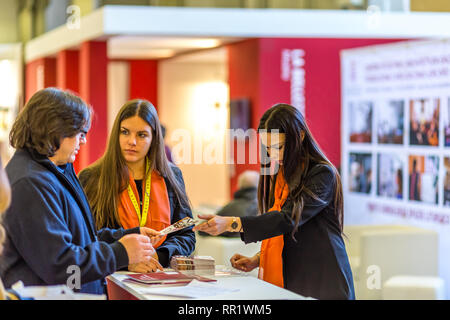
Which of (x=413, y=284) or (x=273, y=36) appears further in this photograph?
(x=273, y=36)

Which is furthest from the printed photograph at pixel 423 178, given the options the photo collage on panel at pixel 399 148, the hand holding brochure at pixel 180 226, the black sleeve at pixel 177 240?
the hand holding brochure at pixel 180 226

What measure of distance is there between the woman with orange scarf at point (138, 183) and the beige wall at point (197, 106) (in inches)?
359

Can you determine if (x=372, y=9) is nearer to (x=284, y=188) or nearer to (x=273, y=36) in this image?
(x=273, y=36)

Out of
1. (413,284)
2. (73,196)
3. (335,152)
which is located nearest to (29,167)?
(73,196)

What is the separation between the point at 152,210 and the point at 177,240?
170 mm

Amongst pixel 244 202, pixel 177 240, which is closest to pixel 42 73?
pixel 244 202

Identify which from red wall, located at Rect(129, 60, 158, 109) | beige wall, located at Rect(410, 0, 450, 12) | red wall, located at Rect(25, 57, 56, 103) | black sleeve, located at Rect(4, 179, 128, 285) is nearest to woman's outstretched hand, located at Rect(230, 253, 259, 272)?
black sleeve, located at Rect(4, 179, 128, 285)

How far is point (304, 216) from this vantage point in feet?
8.95

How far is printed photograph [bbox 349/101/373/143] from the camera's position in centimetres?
738

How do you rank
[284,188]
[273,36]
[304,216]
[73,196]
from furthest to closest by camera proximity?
[273,36] < [284,188] < [304,216] < [73,196]

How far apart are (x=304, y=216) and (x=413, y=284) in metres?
3.25

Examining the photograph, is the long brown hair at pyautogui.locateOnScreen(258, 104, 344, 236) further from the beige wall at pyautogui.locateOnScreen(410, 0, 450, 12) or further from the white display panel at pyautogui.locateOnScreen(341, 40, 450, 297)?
the beige wall at pyautogui.locateOnScreen(410, 0, 450, 12)

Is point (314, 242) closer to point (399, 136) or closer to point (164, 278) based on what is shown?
point (164, 278)

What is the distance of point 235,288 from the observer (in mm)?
2496
